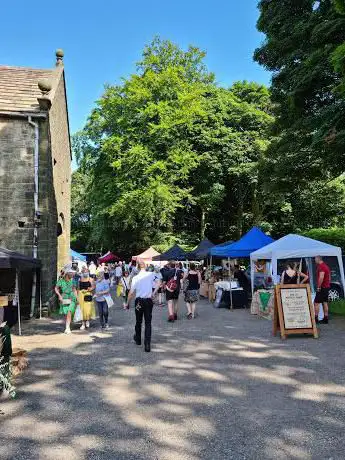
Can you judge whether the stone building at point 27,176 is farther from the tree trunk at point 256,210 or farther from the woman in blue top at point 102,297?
the tree trunk at point 256,210

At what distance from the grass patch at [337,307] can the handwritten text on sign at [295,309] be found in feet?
Result: 12.3

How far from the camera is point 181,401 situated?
552 cm

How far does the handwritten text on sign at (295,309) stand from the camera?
9656mm

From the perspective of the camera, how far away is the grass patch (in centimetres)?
1316

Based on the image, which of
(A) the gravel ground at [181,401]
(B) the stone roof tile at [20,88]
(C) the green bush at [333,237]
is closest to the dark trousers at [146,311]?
(A) the gravel ground at [181,401]

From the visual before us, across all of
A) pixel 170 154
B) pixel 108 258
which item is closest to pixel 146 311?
pixel 170 154

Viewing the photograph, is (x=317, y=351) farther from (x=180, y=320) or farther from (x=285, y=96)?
(x=285, y=96)

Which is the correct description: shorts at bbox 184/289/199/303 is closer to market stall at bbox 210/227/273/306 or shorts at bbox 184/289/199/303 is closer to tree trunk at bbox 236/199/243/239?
market stall at bbox 210/227/273/306

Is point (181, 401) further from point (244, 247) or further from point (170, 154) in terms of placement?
point (170, 154)

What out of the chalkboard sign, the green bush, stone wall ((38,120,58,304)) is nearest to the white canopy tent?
the chalkboard sign

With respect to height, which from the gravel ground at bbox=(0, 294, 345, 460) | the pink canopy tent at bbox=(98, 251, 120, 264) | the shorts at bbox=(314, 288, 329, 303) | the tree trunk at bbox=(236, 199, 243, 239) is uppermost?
the tree trunk at bbox=(236, 199, 243, 239)

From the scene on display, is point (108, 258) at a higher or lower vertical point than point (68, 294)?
higher

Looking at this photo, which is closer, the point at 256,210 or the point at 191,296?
the point at 191,296

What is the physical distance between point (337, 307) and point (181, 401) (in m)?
9.77
